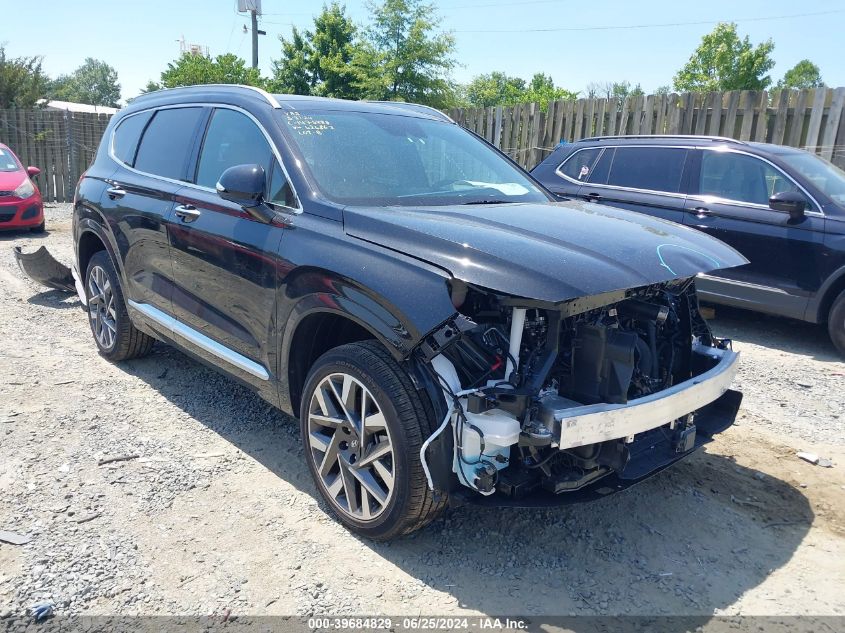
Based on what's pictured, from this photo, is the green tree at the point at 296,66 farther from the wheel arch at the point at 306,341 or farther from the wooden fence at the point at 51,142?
the wheel arch at the point at 306,341

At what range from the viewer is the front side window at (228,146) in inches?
150

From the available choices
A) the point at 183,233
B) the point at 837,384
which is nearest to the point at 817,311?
the point at 837,384

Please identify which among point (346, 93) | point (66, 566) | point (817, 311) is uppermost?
point (346, 93)

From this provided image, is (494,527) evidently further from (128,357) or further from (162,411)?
(128,357)

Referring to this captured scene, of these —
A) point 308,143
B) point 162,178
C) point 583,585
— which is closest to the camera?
point 583,585

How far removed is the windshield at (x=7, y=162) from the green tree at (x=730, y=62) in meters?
38.5

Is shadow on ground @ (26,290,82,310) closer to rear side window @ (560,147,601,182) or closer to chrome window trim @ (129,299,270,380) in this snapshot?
chrome window trim @ (129,299,270,380)

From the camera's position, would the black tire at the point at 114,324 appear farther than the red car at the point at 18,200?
No

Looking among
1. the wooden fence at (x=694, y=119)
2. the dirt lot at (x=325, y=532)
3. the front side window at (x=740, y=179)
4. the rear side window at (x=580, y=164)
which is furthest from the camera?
the wooden fence at (x=694, y=119)

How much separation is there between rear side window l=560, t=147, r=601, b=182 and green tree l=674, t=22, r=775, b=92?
37.7 metres

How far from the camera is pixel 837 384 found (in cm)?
546

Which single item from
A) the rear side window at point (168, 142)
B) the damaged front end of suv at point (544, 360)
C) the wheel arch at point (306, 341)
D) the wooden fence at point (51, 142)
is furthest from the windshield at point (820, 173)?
the wooden fence at point (51, 142)

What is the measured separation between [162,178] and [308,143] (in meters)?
1.46

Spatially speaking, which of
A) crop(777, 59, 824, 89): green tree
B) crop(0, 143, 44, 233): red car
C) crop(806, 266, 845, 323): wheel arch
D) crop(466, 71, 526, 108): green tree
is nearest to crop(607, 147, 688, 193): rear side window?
crop(806, 266, 845, 323): wheel arch
